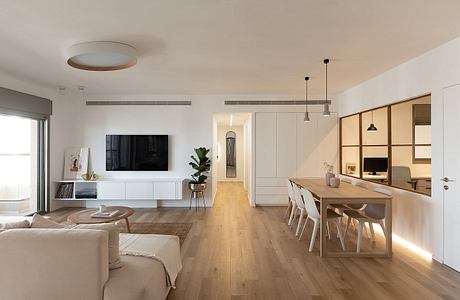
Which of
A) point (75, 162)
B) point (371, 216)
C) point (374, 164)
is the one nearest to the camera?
point (371, 216)

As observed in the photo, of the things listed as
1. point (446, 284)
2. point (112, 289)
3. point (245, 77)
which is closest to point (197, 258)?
point (112, 289)

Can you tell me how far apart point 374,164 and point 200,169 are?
357 centimetres

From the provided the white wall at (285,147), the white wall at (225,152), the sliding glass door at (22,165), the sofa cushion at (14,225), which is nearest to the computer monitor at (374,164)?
the white wall at (285,147)

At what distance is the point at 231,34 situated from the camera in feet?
10.7

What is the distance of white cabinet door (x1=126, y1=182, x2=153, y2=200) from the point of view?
636 cm

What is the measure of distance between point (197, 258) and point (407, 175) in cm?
393

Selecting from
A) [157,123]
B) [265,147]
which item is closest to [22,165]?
[157,123]

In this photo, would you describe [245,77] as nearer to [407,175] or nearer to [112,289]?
[407,175]

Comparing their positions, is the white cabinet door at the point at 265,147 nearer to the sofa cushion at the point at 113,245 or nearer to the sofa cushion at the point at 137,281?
the sofa cushion at the point at 137,281

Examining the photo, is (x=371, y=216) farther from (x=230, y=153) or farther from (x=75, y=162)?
(x=230, y=153)

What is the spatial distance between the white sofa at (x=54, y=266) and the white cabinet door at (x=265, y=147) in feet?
17.3

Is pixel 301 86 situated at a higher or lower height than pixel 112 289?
higher

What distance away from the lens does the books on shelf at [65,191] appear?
21.0 feet

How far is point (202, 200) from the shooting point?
22.6ft
